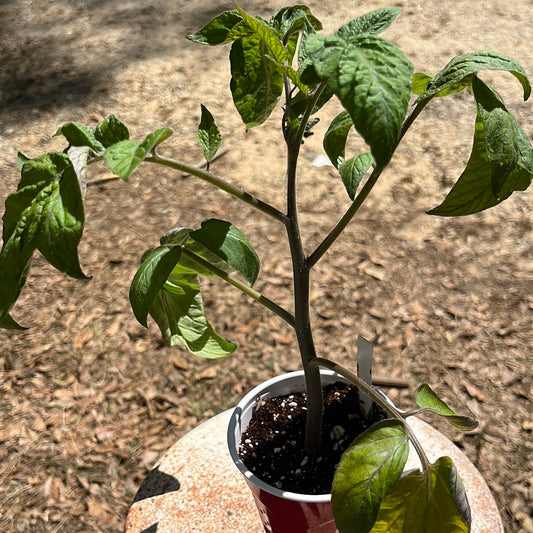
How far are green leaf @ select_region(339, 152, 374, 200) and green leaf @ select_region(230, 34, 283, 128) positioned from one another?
5.8 inches

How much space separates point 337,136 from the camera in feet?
2.99

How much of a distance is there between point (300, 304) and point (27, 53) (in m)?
3.10

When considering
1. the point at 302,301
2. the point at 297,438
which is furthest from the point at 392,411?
the point at 297,438

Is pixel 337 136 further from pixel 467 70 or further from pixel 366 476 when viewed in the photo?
pixel 366 476

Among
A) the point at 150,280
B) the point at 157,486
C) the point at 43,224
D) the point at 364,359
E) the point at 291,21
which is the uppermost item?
the point at 291,21

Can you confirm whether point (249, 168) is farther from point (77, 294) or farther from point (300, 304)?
point (300, 304)

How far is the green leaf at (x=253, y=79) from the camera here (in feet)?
2.44

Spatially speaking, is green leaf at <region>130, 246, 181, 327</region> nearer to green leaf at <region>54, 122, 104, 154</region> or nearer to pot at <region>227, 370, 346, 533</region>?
green leaf at <region>54, 122, 104, 154</region>

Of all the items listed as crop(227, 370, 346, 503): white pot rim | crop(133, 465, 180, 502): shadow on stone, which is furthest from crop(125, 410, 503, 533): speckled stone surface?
crop(227, 370, 346, 503): white pot rim

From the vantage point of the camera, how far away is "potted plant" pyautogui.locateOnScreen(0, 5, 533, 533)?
60cm

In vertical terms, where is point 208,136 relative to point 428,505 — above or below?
above

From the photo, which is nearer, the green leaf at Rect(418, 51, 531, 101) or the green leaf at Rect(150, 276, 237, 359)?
the green leaf at Rect(418, 51, 531, 101)

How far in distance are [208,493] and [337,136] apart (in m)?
0.83

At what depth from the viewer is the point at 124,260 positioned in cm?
222
